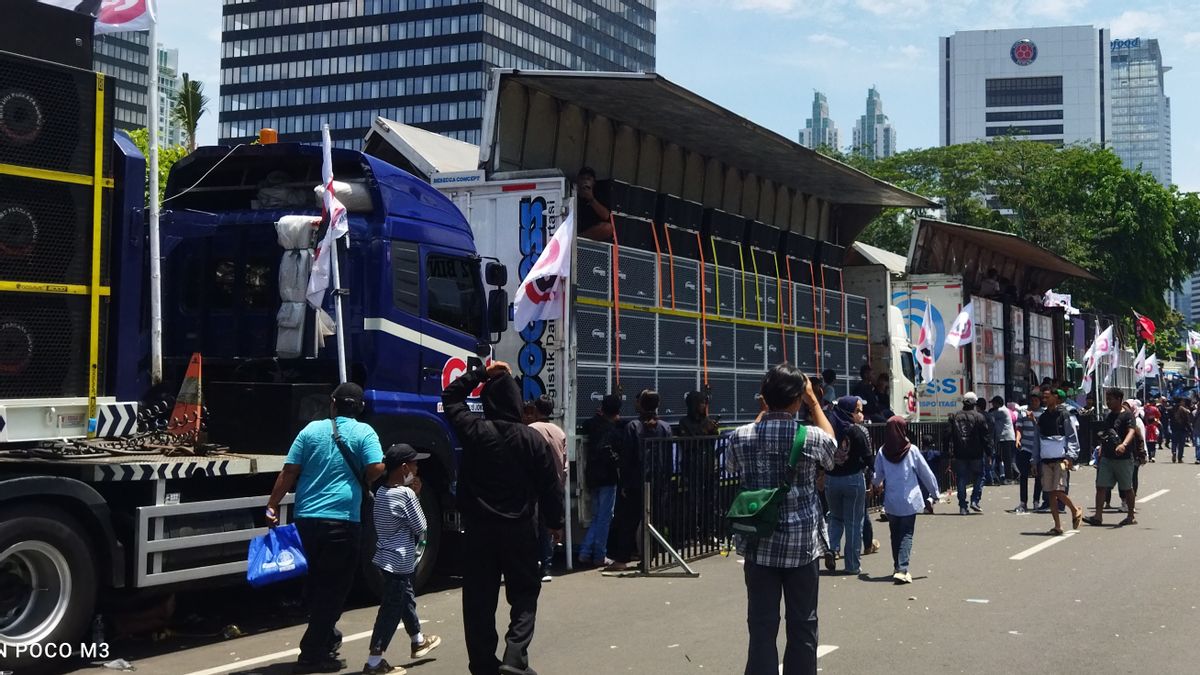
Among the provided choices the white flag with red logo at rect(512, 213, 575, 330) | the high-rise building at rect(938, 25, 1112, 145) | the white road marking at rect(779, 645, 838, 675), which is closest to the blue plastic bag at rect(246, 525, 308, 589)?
the white road marking at rect(779, 645, 838, 675)

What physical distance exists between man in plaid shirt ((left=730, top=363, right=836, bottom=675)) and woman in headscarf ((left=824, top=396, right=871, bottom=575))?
5.13 m

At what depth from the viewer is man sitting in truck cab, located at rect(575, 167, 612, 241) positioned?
13266 millimetres

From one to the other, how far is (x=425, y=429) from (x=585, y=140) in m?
5.63

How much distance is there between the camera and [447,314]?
10.7m

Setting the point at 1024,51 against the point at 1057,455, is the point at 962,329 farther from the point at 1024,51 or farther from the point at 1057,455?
the point at 1024,51

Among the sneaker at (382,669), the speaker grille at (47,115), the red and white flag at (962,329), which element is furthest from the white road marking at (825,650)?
the red and white flag at (962,329)

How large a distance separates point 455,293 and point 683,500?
326 centimetres

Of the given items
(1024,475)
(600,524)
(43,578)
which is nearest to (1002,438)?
(1024,475)

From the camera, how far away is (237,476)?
27.9 feet

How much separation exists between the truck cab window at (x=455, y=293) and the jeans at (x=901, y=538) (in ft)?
13.7

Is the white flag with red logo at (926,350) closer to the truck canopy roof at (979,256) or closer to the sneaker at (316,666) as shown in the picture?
the truck canopy roof at (979,256)

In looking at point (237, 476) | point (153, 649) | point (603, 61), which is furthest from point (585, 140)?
point (603, 61)

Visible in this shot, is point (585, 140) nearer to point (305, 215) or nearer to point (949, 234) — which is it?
point (305, 215)

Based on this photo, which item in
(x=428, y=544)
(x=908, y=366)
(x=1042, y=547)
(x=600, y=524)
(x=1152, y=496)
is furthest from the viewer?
(x=908, y=366)
